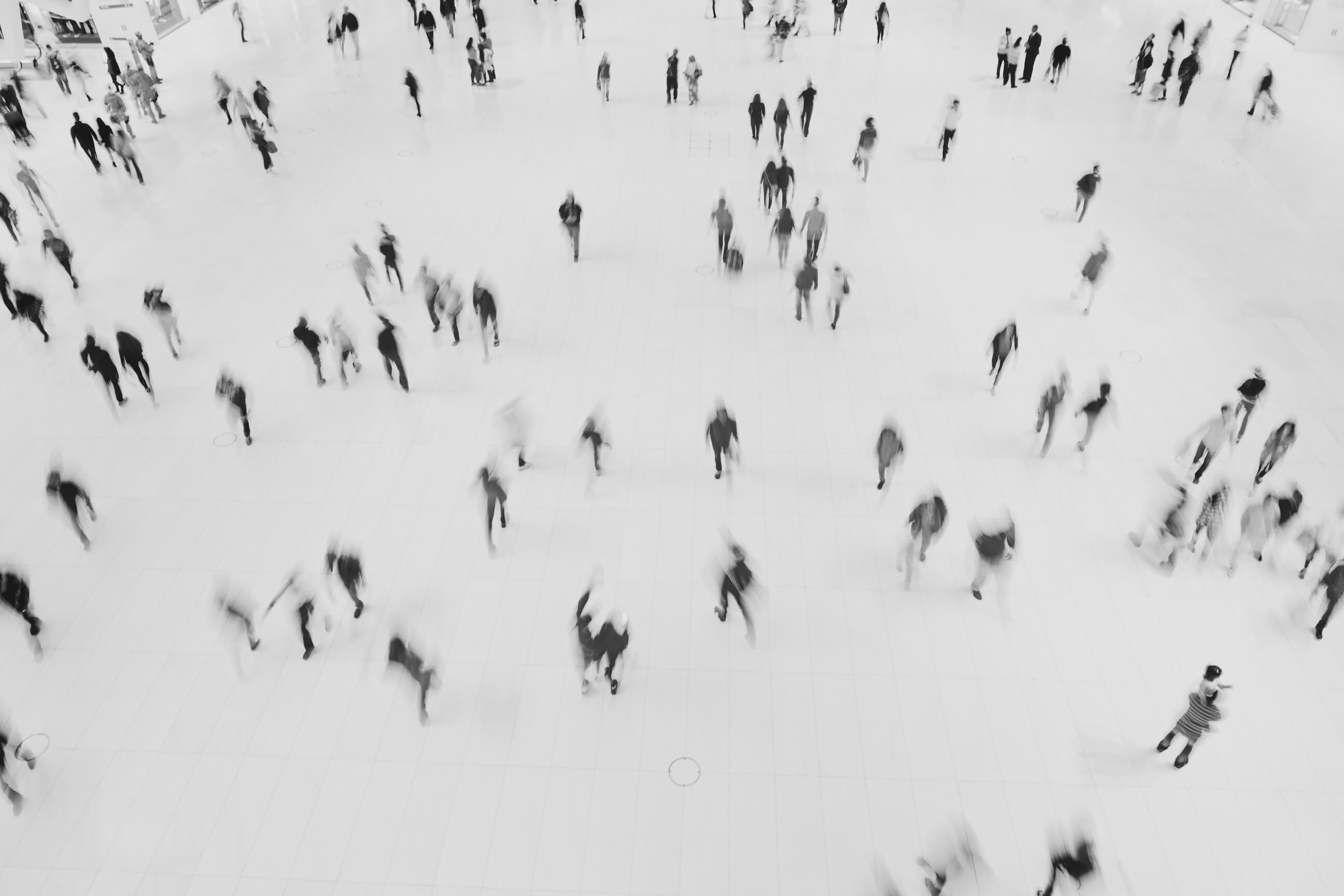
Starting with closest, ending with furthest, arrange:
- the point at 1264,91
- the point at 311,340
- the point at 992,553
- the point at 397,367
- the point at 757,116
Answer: the point at 992,553
the point at 311,340
the point at 397,367
the point at 757,116
the point at 1264,91

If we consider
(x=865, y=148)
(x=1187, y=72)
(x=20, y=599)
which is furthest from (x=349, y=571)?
A: (x=1187, y=72)

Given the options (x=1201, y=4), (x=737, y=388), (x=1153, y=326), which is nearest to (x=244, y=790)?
(x=737, y=388)

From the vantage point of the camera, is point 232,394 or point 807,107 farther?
point 807,107

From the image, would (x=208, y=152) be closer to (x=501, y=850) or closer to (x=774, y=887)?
(x=501, y=850)

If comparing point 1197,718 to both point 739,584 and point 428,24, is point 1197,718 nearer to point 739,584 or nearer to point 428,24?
point 739,584

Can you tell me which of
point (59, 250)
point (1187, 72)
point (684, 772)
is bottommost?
point (684, 772)

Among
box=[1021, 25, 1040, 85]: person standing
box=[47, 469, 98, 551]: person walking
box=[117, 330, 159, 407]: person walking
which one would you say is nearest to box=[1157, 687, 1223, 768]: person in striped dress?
box=[47, 469, 98, 551]: person walking

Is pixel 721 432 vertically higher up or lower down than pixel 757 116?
lower down

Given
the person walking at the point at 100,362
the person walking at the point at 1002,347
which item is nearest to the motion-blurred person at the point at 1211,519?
the person walking at the point at 1002,347
